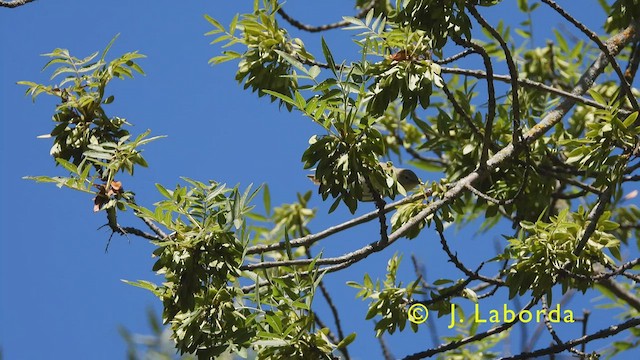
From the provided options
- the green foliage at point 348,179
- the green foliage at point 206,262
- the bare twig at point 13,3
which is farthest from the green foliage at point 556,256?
the bare twig at point 13,3

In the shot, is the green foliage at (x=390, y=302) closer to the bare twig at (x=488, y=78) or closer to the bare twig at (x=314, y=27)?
the bare twig at (x=488, y=78)

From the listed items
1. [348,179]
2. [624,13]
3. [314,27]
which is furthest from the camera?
[314,27]

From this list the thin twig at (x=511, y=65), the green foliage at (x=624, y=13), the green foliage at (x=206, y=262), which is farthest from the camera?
the green foliage at (x=624, y=13)

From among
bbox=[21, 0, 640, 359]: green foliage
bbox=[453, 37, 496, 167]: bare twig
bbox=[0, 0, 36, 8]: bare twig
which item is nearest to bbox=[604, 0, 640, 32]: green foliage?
bbox=[21, 0, 640, 359]: green foliage

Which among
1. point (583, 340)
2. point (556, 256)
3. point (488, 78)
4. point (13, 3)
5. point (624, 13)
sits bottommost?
point (583, 340)

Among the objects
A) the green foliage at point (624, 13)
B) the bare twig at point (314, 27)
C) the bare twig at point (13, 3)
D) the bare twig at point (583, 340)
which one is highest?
the bare twig at point (314, 27)

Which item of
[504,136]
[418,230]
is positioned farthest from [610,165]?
[504,136]

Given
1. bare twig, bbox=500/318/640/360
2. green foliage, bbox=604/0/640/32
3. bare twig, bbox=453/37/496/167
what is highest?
green foliage, bbox=604/0/640/32

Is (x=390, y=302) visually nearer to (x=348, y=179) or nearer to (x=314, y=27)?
(x=348, y=179)

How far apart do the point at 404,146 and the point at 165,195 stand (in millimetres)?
2608

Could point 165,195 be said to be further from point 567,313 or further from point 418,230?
point 567,313

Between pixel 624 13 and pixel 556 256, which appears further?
pixel 624 13

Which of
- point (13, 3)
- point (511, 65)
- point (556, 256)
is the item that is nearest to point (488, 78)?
point (511, 65)

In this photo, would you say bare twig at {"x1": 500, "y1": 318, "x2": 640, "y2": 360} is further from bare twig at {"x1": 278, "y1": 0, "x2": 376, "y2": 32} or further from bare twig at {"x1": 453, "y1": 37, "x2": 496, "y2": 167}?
bare twig at {"x1": 278, "y1": 0, "x2": 376, "y2": 32}
